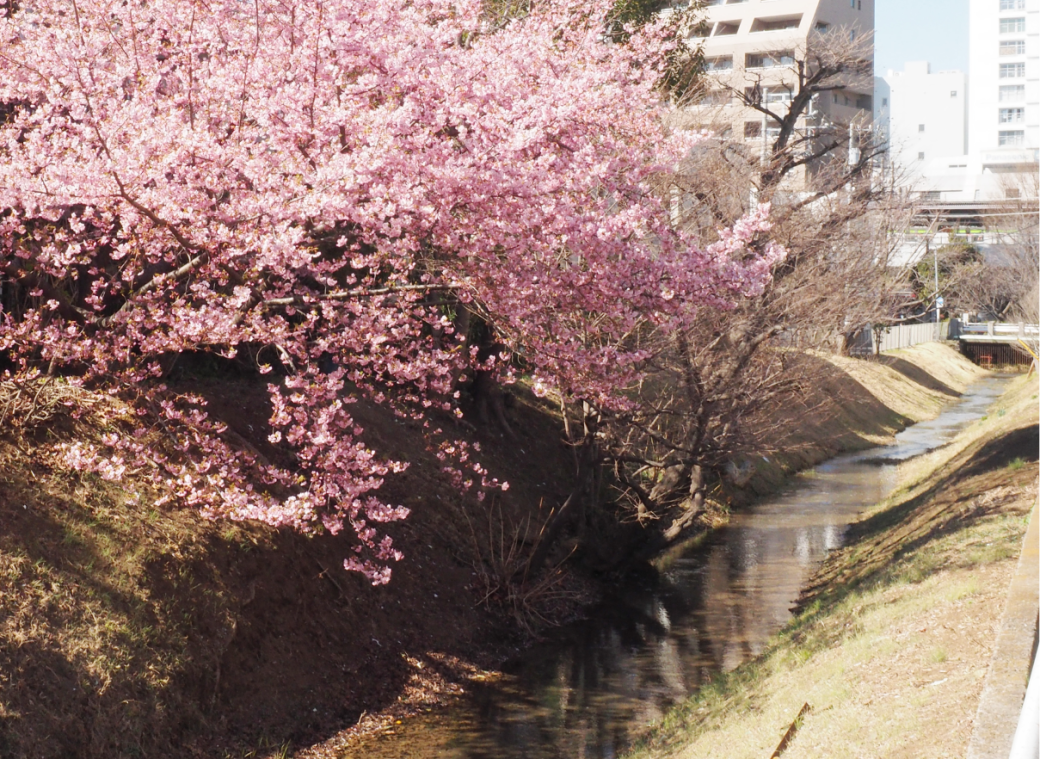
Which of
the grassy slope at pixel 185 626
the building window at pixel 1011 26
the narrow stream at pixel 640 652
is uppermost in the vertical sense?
the building window at pixel 1011 26

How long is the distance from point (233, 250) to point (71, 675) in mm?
3660

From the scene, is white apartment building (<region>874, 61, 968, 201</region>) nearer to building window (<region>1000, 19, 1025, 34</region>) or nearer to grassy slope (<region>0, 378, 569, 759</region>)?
building window (<region>1000, 19, 1025, 34</region>)

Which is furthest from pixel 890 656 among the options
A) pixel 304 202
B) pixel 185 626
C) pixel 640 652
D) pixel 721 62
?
pixel 721 62

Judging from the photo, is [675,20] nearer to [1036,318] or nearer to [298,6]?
[298,6]

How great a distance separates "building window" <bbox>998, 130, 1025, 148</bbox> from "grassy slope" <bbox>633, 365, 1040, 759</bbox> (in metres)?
78.9

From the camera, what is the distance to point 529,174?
333 inches

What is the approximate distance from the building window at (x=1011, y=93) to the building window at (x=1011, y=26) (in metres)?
4.36

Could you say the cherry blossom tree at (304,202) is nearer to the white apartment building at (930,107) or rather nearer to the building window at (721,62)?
the building window at (721,62)

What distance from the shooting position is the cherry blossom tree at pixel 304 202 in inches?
325

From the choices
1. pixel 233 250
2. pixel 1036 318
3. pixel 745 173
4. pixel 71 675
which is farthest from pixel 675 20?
pixel 1036 318

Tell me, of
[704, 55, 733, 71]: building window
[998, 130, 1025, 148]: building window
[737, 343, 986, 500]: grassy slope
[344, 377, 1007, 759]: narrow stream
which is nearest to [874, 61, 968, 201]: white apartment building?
[998, 130, 1025, 148]: building window

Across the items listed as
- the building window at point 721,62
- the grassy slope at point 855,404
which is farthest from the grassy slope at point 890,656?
the building window at point 721,62

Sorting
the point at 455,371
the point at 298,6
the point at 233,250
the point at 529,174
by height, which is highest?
the point at 298,6

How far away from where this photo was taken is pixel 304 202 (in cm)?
782
